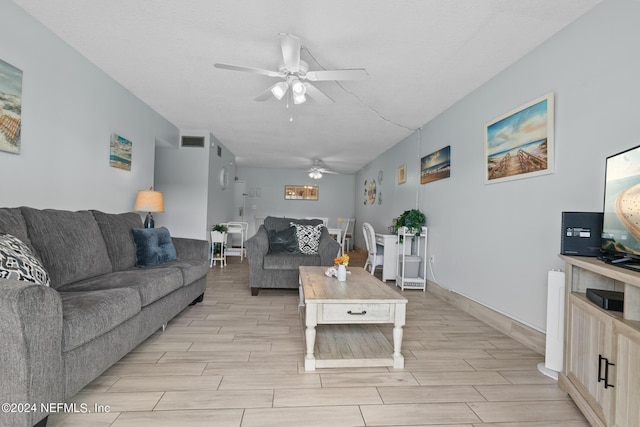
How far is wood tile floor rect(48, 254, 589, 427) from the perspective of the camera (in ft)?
4.95

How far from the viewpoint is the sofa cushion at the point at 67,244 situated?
6.57 feet

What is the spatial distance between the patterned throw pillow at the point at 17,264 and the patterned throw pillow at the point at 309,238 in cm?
282

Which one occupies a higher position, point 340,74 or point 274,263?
point 340,74

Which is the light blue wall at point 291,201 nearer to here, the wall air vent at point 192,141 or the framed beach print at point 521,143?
the wall air vent at point 192,141

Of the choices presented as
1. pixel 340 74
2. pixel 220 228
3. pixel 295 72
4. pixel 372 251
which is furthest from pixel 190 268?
pixel 220 228

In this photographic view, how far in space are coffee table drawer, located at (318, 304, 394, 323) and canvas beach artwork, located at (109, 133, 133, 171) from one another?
302 centimetres

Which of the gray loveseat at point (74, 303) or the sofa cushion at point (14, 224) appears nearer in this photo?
the gray loveseat at point (74, 303)

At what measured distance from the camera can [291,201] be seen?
9.88m

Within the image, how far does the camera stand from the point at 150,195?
3.79 metres

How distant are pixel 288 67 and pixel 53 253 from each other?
2148mm

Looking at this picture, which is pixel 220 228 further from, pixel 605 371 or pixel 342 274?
pixel 605 371

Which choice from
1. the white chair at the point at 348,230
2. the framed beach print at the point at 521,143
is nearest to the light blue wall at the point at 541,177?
the framed beach print at the point at 521,143

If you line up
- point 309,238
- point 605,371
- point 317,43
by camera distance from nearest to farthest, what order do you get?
point 605,371 → point 317,43 → point 309,238

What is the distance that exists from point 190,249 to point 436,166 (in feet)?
10.7
